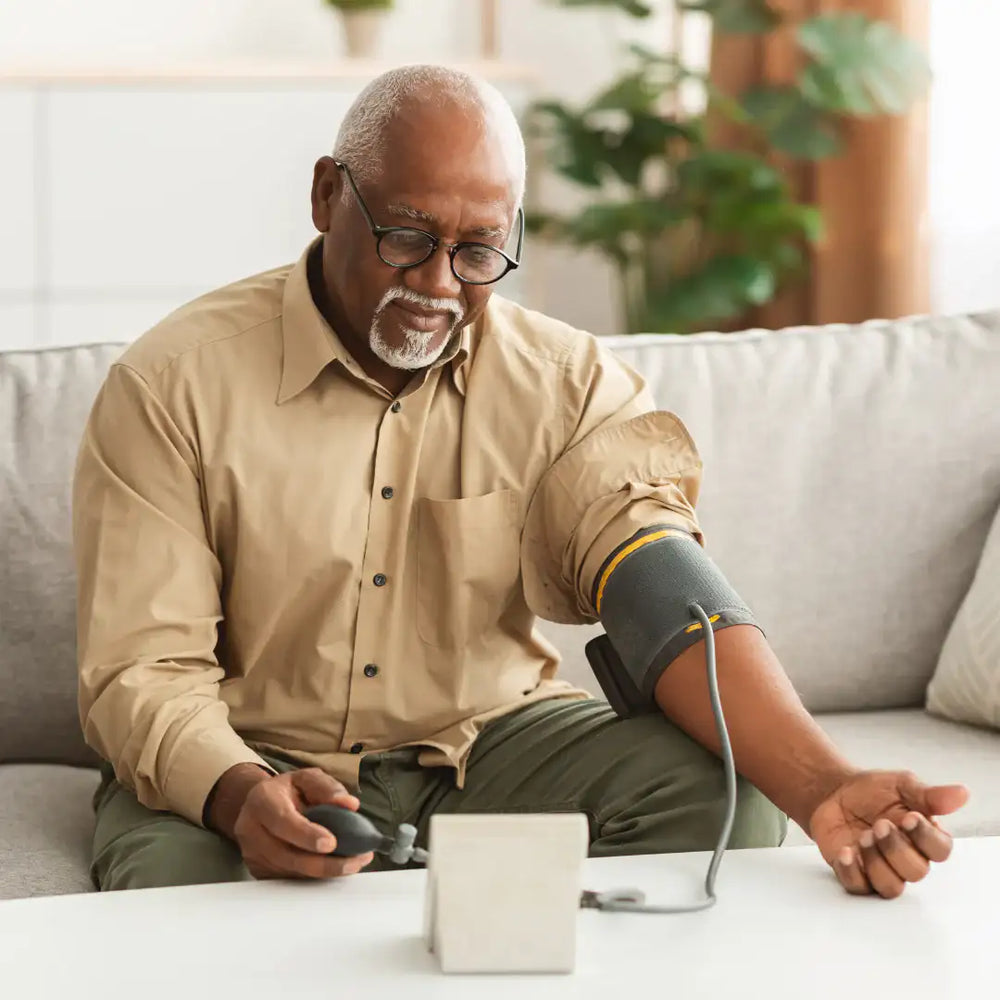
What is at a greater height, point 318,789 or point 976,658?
point 318,789

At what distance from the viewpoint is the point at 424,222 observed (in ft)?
4.66

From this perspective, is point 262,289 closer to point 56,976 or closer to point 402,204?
point 402,204

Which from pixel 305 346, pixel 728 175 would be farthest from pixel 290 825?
pixel 728 175

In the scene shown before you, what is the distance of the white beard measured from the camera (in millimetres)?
1437

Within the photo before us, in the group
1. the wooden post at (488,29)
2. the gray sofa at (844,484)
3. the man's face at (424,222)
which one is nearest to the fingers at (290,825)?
the man's face at (424,222)

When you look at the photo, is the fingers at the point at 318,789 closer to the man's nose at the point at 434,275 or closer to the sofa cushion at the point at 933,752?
the man's nose at the point at 434,275

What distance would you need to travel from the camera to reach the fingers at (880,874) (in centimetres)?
108

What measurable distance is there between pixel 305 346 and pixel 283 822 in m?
0.55

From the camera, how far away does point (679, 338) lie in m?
2.04

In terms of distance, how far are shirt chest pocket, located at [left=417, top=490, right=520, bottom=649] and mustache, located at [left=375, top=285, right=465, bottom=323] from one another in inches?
7.8

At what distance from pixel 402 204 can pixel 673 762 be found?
559 millimetres

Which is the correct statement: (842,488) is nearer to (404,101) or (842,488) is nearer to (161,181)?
(404,101)

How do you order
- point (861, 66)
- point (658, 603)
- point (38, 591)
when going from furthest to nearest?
point (861, 66) → point (38, 591) → point (658, 603)

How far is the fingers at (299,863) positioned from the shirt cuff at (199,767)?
0.59 feet
